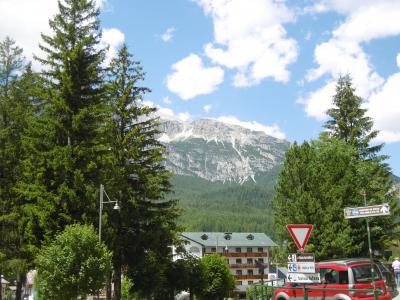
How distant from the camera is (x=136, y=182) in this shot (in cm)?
3130

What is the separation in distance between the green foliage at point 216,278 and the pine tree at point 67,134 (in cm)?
3251

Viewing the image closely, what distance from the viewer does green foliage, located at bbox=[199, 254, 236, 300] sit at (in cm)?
5566

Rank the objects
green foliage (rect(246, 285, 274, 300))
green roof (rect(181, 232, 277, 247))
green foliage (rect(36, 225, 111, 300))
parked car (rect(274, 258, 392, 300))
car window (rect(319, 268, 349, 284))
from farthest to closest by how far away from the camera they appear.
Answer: green roof (rect(181, 232, 277, 247))
green foliage (rect(36, 225, 111, 300))
green foliage (rect(246, 285, 274, 300))
car window (rect(319, 268, 349, 284))
parked car (rect(274, 258, 392, 300))

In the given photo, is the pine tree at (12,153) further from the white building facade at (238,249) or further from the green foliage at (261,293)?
the white building facade at (238,249)

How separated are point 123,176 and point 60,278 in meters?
9.39

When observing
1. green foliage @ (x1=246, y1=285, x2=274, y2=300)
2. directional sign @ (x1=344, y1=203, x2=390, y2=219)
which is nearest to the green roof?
green foliage @ (x1=246, y1=285, x2=274, y2=300)

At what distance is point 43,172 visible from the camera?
81.4ft

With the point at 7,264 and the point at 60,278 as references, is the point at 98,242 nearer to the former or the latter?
the point at 60,278

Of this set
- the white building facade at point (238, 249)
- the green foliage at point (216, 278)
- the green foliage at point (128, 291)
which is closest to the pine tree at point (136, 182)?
the green foliage at point (128, 291)

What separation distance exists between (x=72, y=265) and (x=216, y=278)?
37118 mm

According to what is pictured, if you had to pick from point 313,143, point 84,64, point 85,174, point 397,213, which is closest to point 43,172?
point 85,174

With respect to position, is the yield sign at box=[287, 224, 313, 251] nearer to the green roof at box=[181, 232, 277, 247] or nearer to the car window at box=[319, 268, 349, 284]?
the car window at box=[319, 268, 349, 284]

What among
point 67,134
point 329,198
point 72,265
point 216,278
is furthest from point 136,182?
point 216,278

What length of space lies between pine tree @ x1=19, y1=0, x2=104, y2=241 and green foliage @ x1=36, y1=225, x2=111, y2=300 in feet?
6.95
